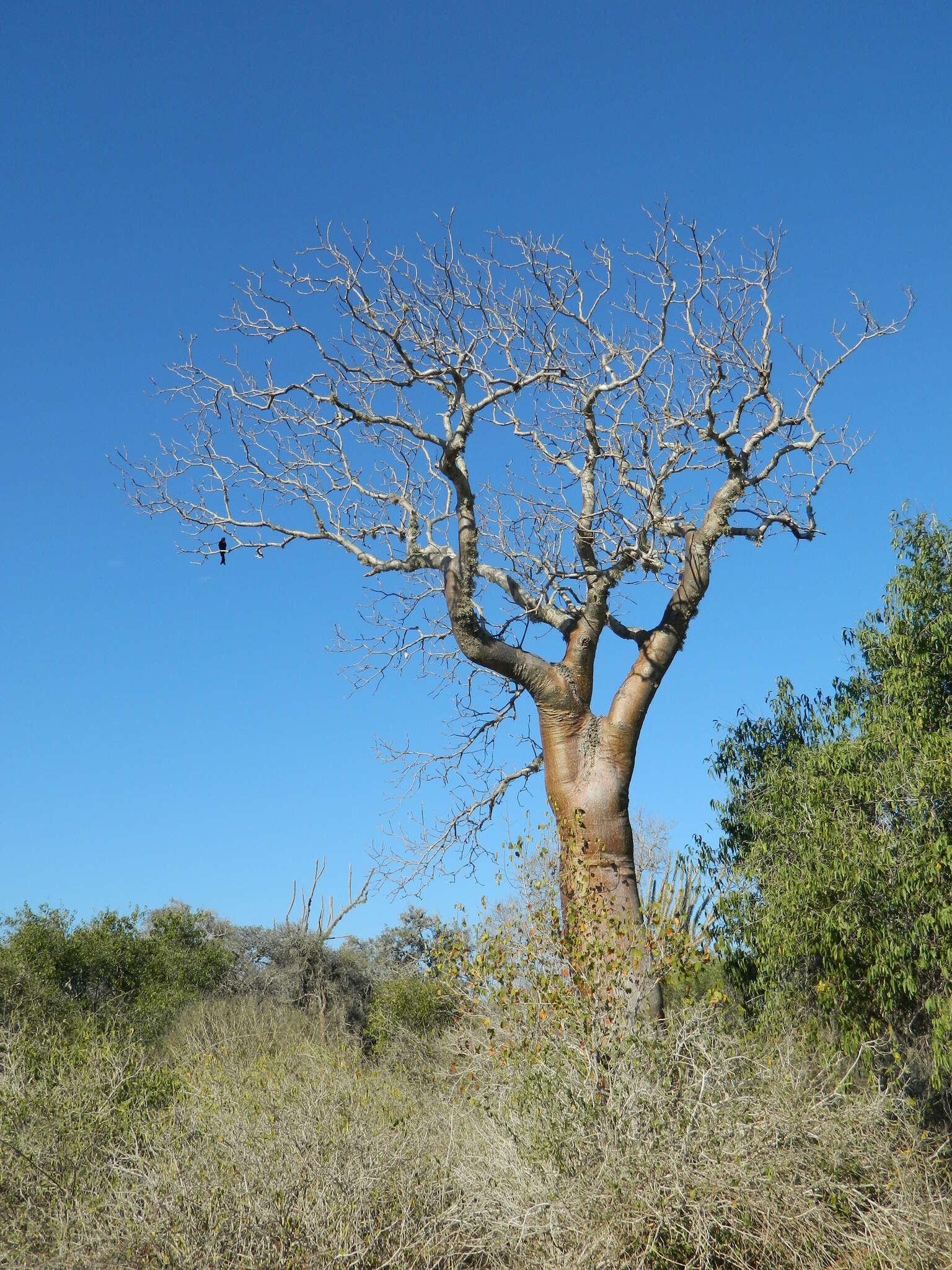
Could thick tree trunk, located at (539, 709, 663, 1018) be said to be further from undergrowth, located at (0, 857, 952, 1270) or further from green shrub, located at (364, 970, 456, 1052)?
green shrub, located at (364, 970, 456, 1052)

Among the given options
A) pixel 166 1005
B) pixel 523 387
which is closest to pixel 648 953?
pixel 523 387

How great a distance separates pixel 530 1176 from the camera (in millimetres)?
5770

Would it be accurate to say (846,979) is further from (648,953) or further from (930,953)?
(648,953)

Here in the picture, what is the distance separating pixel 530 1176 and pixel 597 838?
10.9ft

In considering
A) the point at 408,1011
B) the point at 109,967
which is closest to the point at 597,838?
the point at 408,1011

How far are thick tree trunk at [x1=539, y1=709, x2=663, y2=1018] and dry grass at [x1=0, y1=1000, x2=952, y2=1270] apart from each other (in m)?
0.85

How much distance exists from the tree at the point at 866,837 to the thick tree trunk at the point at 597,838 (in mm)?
1947

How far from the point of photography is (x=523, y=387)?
32.6ft

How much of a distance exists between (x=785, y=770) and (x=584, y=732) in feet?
10.6

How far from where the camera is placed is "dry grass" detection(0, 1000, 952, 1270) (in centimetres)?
554

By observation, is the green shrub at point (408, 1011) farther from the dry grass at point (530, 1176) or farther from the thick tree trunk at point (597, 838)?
Result: the dry grass at point (530, 1176)

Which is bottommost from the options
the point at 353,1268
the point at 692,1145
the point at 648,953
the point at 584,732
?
the point at 353,1268

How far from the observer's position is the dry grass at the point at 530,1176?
554 centimetres

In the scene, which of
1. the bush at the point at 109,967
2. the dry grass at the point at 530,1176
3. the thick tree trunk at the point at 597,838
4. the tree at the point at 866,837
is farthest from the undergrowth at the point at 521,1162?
the bush at the point at 109,967
